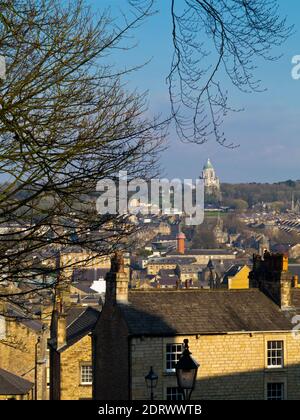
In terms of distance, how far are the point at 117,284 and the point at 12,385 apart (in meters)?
8.08

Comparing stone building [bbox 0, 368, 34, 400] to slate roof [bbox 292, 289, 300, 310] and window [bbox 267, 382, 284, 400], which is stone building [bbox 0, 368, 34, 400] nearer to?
window [bbox 267, 382, 284, 400]

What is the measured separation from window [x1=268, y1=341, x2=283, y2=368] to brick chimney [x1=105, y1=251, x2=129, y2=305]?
16.2ft

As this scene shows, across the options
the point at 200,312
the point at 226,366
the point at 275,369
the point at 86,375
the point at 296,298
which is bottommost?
the point at 86,375

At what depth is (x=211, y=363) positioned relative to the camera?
29.3 metres

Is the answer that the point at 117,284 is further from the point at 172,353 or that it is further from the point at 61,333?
the point at 61,333

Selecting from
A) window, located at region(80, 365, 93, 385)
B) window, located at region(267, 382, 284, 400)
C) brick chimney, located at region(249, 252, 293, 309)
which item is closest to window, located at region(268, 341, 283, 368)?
window, located at region(267, 382, 284, 400)

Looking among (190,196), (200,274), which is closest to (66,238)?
(190,196)

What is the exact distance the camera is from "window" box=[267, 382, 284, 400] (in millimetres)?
29547

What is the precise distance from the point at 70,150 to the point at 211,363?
61.9 ft

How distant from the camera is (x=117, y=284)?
101 feet

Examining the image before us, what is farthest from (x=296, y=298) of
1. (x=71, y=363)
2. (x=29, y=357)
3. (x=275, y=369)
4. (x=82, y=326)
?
(x=29, y=357)

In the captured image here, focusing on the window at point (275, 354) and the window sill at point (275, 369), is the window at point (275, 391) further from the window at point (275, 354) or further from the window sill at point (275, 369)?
the window at point (275, 354)

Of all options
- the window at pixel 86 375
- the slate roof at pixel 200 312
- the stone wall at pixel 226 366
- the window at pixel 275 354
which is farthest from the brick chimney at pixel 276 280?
the window at pixel 86 375

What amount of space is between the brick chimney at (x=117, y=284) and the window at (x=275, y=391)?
17.8 ft
